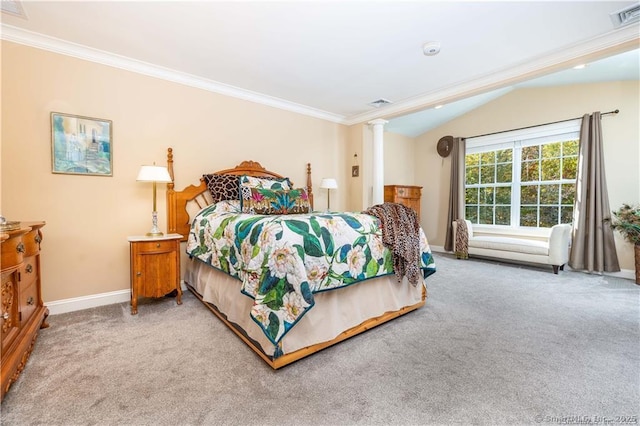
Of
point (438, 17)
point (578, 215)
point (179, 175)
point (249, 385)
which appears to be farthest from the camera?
point (578, 215)

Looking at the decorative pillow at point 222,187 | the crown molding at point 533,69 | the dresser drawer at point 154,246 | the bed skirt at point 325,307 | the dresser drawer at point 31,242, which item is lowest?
the bed skirt at point 325,307

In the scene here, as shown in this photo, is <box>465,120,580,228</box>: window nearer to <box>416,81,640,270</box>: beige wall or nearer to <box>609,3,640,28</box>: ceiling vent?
<box>416,81,640,270</box>: beige wall

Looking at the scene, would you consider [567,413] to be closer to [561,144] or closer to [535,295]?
[535,295]

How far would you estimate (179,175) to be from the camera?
308 centimetres

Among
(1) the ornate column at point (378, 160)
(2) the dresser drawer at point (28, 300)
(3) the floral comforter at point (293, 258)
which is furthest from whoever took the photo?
(1) the ornate column at point (378, 160)

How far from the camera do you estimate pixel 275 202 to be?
3.08 m

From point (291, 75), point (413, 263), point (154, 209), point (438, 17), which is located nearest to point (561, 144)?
point (438, 17)

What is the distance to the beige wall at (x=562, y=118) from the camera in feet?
11.7

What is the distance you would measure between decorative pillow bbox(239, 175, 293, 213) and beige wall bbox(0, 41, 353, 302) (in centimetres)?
47

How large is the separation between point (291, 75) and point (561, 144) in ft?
14.2

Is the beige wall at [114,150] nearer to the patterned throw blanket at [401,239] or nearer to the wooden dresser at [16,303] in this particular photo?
the wooden dresser at [16,303]

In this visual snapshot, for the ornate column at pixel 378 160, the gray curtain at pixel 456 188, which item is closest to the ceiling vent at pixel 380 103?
the ornate column at pixel 378 160

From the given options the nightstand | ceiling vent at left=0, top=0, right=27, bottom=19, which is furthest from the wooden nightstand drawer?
ceiling vent at left=0, top=0, right=27, bottom=19

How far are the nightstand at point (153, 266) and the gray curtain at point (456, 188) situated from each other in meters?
4.76
